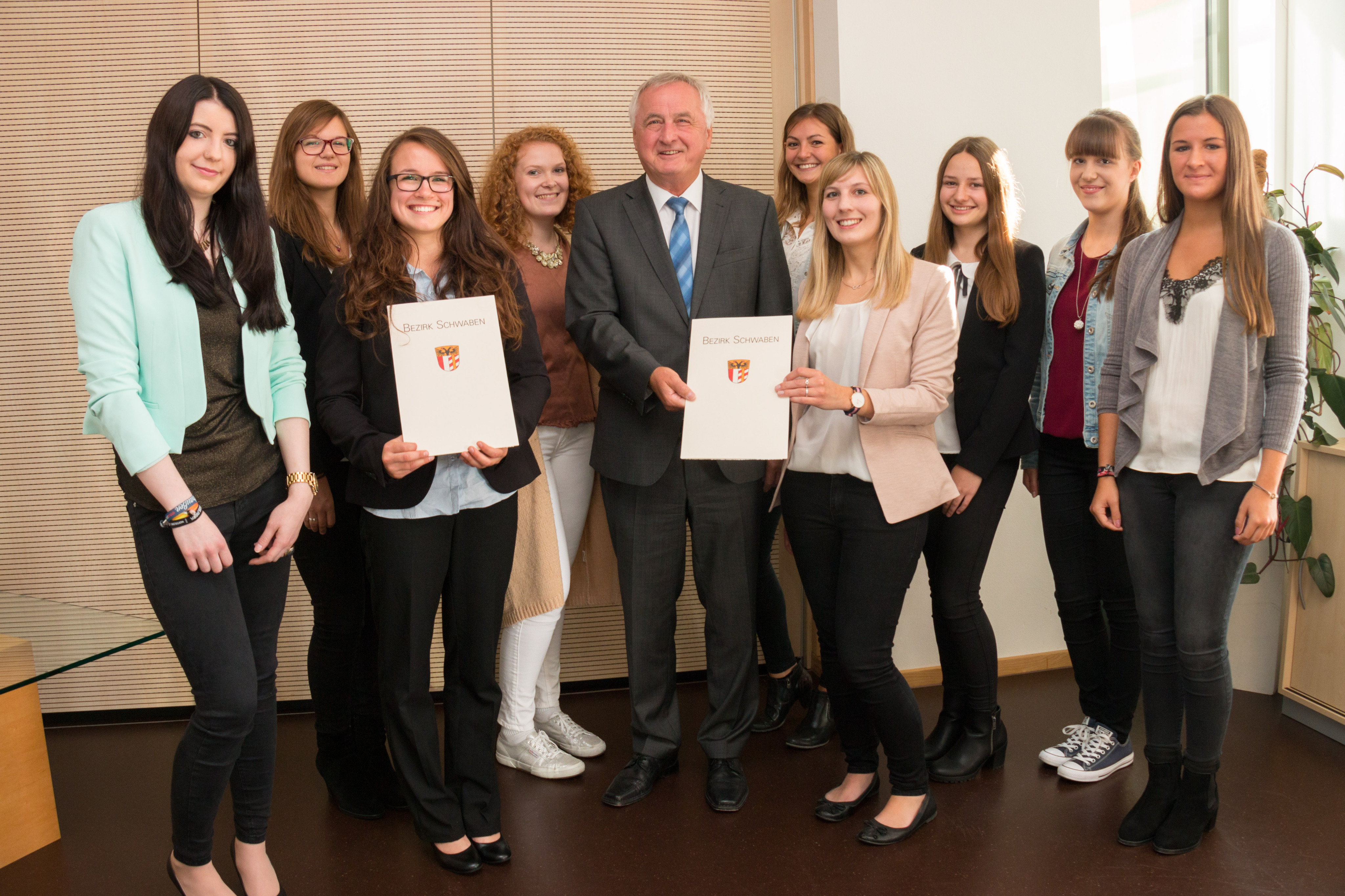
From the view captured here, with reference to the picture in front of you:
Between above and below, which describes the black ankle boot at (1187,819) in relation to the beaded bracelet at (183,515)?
below

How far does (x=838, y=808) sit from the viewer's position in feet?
8.22

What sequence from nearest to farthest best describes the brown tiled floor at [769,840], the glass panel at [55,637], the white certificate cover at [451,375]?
the glass panel at [55,637] → the white certificate cover at [451,375] → the brown tiled floor at [769,840]

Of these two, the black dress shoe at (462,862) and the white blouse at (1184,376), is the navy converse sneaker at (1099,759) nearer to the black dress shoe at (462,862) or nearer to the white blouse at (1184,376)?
the white blouse at (1184,376)

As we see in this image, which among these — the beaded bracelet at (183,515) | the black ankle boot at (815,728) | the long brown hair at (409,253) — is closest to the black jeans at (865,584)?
the black ankle boot at (815,728)

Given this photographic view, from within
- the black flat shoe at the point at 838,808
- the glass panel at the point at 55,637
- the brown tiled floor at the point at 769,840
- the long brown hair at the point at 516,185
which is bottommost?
the brown tiled floor at the point at 769,840

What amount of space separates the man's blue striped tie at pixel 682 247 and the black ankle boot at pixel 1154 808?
1698 millimetres

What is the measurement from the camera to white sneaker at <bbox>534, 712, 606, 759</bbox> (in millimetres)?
2980

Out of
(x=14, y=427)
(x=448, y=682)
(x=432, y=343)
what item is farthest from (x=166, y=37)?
(x=448, y=682)

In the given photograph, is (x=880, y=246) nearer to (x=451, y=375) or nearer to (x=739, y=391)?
(x=739, y=391)

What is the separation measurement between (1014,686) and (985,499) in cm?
122

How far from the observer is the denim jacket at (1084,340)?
2562mm

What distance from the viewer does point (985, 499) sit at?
2.63m

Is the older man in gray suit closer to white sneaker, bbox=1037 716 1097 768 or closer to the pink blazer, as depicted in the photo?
the pink blazer

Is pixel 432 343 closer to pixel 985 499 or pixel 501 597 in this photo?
pixel 501 597
